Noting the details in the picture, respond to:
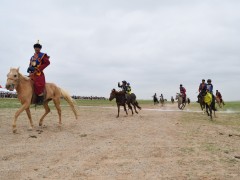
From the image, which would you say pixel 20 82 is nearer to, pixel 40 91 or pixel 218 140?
pixel 40 91

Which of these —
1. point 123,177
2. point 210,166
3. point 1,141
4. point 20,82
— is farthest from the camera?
point 20,82

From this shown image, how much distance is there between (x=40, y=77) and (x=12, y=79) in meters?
1.26

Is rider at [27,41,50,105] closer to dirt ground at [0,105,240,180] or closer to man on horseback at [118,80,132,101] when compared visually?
dirt ground at [0,105,240,180]

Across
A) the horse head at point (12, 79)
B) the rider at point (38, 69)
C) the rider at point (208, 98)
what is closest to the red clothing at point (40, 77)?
the rider at point (38, 69)

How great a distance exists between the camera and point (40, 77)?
12.9 meters

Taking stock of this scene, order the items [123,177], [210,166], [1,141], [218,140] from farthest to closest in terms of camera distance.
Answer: [218,140] → [1,141] → [210,166] → [123,177]

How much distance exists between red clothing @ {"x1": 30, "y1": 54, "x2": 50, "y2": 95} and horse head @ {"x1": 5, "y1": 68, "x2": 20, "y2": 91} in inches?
29.4

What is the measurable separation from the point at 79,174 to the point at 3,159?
206 centimetres

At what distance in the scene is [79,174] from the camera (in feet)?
21.3

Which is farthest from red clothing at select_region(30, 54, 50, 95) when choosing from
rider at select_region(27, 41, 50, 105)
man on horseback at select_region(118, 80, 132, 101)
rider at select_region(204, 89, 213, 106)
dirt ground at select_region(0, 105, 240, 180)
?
rider at select_region(204, 89, 213, 106)

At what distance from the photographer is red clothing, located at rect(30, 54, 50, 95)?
12734 mm

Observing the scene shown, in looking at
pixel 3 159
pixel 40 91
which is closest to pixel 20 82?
pixel 40 91

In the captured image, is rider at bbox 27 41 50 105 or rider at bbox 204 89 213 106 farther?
rider at bbox 204 89 213 106

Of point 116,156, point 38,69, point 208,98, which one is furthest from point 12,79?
point 208,98
